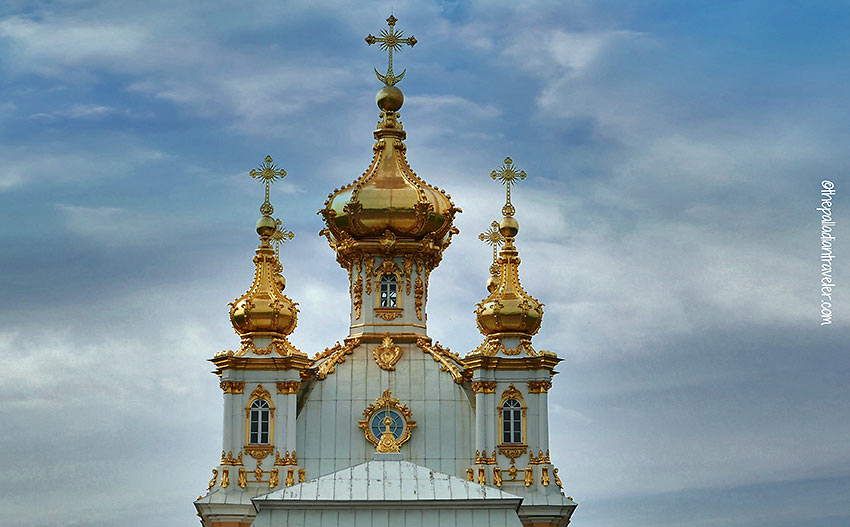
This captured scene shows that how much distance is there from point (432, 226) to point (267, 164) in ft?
17.5

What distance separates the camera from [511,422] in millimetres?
56406

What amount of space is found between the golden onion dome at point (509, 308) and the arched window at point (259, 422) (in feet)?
22.4

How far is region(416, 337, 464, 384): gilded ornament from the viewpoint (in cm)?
5741

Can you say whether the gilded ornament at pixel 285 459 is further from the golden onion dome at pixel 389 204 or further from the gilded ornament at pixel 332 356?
the golden onion dome at pixel 389 204

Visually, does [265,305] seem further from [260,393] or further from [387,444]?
[387,444]

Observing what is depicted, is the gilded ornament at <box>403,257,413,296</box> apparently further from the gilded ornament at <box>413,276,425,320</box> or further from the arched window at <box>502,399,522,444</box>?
the arched window at <box>502,399,522,444</box>

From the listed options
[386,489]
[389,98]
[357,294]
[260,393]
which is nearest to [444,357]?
[357,294]

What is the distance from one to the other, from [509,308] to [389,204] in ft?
17.1

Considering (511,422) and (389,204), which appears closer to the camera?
(511,422)

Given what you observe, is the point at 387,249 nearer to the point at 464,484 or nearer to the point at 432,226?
the point at 432,226

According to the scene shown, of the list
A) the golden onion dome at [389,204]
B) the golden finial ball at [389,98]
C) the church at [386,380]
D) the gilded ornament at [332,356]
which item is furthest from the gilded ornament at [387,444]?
the golden finial ball at [389,98]

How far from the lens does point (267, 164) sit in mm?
59531

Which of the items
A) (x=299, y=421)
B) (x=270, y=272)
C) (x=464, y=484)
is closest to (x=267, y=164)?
(x=270, y=272)

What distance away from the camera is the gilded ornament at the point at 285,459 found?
5531 centimetres
